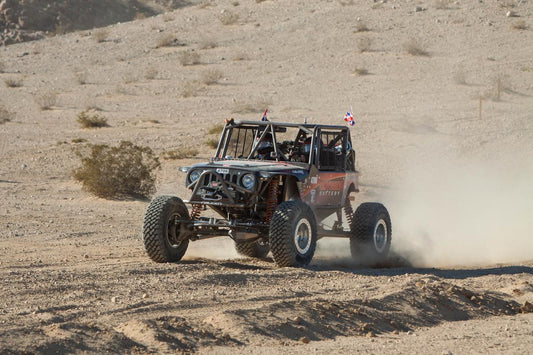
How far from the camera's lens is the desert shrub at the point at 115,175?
2170 centimetres

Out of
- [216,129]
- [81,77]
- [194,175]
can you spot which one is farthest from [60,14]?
[194,175]

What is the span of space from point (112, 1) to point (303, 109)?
126ft

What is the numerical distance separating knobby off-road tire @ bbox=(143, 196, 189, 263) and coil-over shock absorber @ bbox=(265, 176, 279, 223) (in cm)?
116

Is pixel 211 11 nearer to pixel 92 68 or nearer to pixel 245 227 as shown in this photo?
pixel 92 68

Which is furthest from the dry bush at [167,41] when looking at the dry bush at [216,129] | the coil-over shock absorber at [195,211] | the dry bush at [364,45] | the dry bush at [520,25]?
the coil-over shock absorber at [195,211]

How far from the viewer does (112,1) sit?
6856 cm

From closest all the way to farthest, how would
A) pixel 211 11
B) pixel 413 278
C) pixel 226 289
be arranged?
pixel 226 289, pixel 413 278, pixel 211 11

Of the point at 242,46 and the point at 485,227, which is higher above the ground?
the point at 242,46

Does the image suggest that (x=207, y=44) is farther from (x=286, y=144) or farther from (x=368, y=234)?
(x=368, y=234)

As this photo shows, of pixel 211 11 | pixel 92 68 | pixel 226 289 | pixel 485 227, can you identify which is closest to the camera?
pixel 226 289

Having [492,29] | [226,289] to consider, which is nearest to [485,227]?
[226,289]

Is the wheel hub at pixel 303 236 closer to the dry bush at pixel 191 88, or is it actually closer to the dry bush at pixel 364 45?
the dry bush at pixel 191 88

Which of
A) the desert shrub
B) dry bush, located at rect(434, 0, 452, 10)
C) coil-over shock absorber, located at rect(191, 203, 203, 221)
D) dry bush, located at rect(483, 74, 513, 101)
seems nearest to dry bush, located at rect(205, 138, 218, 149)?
the desert shrub

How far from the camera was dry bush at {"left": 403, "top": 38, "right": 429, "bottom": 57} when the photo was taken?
3981 cm
